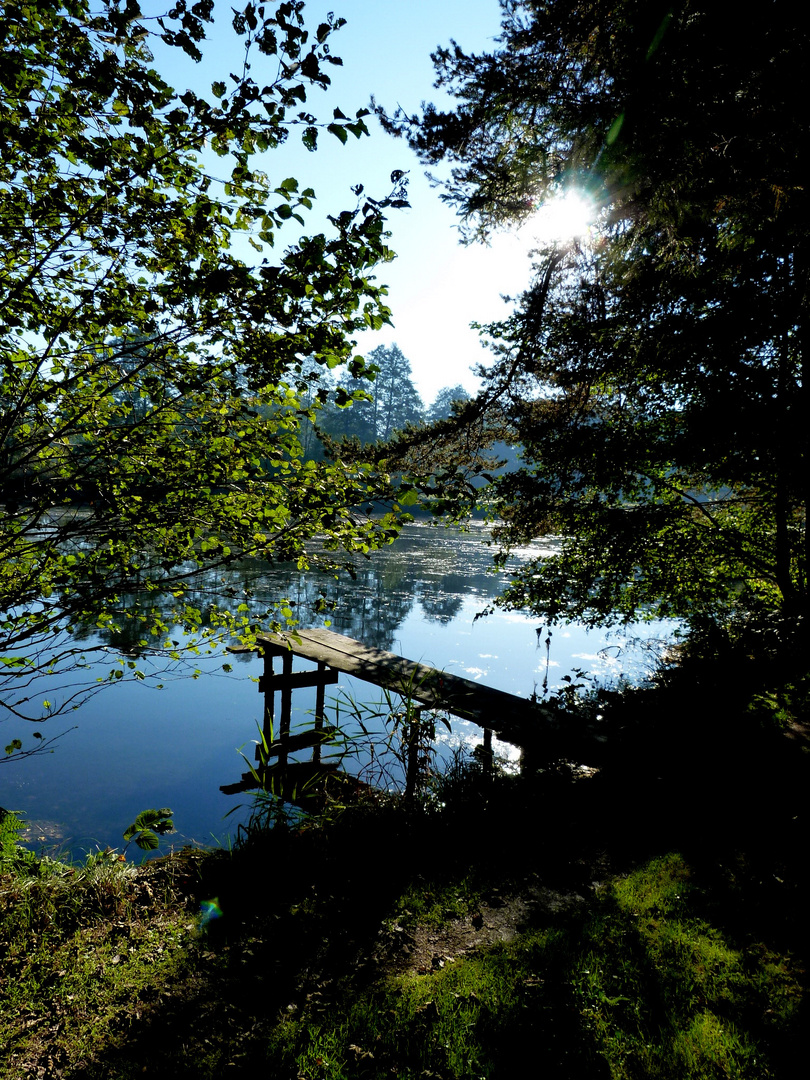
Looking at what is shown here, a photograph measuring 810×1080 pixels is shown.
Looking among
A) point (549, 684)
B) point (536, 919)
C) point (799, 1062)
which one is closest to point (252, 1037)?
point (536, 919)

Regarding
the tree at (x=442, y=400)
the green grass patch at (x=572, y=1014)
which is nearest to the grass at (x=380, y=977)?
the green grass patch at (x=572, y=1014)

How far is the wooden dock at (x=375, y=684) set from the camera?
6.68 m

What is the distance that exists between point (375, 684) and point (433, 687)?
7.13ft

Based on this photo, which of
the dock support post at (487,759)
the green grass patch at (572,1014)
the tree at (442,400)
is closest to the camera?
the green grass patch at (572,1014)

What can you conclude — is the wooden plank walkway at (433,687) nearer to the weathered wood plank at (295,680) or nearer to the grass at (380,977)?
the weathered wood plank at (295,680)

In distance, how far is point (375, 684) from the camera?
9641 mm

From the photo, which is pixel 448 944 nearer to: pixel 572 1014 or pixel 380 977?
pixel 380 977

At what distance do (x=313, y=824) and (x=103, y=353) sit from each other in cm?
450

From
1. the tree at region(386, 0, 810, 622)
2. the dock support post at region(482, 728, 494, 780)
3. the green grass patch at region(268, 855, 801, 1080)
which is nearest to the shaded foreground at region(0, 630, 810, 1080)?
the green grass patch at region(268, 855, 801, 1080)

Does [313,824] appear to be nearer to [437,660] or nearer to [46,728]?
[46,728]

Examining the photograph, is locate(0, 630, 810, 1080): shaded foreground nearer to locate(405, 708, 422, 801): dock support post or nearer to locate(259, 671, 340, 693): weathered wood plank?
locate(405, 708, 422, 801): dock support post

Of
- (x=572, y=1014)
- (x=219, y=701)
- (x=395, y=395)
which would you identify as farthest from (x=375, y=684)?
(x=395, y=395)

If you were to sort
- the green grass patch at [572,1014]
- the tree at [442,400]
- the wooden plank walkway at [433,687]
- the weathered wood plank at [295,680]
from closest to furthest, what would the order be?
the green grass patch at [572,1014] → the wooden plank walkway at [433,687] → the weathered wood plank at [295,680] → the tree at [442,400]

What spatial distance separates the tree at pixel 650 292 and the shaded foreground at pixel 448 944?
3340 mm
